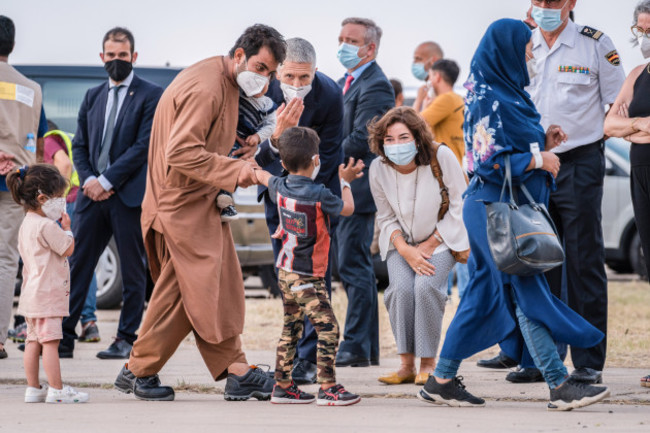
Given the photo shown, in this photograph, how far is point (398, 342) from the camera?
6242 millimetres

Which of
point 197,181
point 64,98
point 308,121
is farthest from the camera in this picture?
point 64,98

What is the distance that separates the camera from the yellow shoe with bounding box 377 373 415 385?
6.25 meters

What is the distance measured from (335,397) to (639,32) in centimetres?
257

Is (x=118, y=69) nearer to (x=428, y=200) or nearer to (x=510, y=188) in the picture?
(x=428, y=200)

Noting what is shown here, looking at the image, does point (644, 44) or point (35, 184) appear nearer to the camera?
point (35, 184)

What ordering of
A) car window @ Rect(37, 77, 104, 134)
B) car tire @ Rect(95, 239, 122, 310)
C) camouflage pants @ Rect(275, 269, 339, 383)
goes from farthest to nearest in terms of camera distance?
car window @ Rect(37, 77, 104, 134), car tire @ Rect(95, 239, 122, 310), camouflage pants @ Rect(275, 269, 339, 383)

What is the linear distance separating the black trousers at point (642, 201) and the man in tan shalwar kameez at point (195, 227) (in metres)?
2.01

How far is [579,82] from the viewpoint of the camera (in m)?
6.28

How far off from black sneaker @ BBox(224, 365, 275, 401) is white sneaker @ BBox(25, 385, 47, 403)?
0.93 meters

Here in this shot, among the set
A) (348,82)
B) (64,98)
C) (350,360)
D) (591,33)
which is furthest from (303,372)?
(64,98)

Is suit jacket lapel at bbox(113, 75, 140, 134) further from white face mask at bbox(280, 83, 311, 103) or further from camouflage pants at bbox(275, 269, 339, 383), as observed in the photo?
camouflage pants at bbox(275, 269, 339, 383)

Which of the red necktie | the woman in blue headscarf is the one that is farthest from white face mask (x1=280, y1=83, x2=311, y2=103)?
the woman in blue headscarf

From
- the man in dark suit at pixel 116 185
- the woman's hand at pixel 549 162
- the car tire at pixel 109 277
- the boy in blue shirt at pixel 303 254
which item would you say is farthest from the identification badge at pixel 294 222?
the car tire at pixel 109 277

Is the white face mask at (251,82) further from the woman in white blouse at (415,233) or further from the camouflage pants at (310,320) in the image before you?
the camouflage pants at (310,320)
